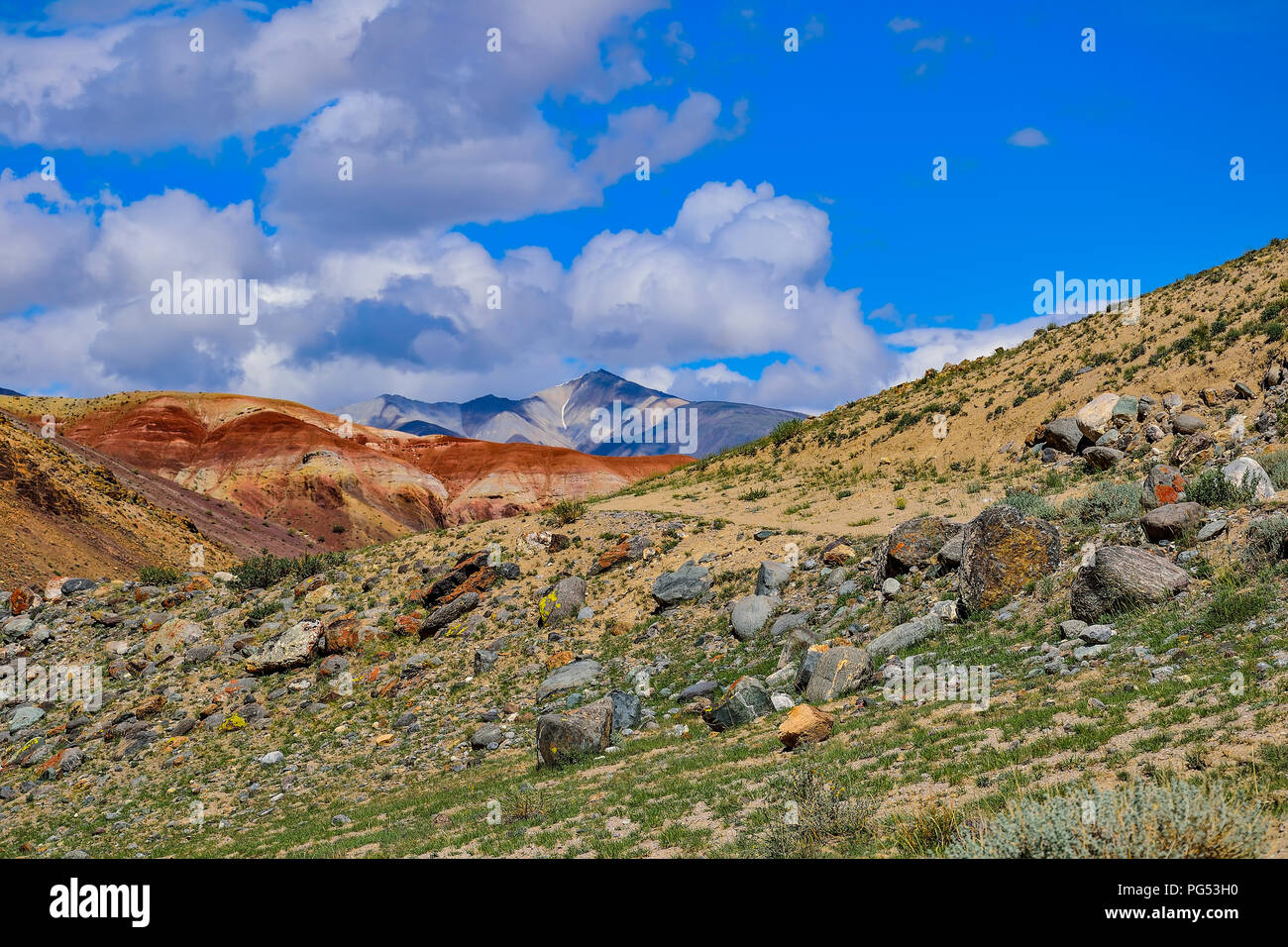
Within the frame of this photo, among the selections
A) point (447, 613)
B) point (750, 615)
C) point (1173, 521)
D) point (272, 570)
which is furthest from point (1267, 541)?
point (272, 570)

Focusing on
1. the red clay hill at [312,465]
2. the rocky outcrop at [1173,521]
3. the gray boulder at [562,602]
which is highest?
the red clay hill at [312,465]

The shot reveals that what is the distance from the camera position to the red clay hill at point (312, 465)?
90.7m

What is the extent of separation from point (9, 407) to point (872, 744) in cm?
11277

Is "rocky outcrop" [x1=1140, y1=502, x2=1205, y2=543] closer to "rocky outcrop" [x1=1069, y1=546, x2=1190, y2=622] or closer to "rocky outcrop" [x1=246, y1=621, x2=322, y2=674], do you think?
"rocky outcrop" [x1=1069, y1=546, x2=1190, y2=622]

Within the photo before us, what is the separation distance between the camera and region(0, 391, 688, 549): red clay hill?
298 ft

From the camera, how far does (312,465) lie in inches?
3676

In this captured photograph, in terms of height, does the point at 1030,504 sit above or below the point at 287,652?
above

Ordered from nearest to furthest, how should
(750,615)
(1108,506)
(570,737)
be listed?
(570,737)
(1108,506)
(750,615)

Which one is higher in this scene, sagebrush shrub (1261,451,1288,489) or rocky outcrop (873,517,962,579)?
sagebrush shrub (1261,451,1288,489)

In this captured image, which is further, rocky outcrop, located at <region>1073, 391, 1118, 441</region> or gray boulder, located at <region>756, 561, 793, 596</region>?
rocky outcrop, located at <region>1073, 391, 1118, 441</region>

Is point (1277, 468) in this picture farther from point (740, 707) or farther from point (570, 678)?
point (570, 678)

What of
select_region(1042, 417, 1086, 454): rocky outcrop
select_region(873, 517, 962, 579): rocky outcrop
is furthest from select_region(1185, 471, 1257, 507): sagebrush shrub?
select_region(1042, 417, 1086, 454): rocky outcrop

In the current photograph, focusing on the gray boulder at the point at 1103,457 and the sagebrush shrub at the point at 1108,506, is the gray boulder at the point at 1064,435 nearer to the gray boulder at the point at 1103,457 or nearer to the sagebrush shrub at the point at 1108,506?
the gray boulder at the point at 1103,457

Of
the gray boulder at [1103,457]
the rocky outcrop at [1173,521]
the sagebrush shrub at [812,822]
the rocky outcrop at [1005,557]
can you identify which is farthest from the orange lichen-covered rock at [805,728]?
the gray boulder at [1103,457]
